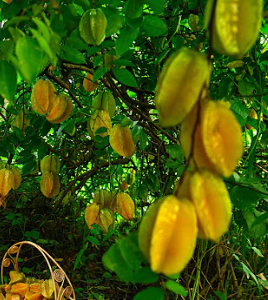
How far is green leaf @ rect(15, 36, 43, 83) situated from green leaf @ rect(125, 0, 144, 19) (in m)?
0.30

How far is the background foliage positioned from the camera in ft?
1.55

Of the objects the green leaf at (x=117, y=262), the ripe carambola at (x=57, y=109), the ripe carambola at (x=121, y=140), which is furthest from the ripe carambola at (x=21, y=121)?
the green leaf at (x=117, y=262)

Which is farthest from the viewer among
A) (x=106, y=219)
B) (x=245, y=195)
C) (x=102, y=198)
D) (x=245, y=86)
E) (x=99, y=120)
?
(x=102, y=198)

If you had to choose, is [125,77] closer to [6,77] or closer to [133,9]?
[133,9]

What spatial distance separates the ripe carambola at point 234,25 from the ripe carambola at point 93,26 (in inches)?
13.1

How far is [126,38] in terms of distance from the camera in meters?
0.68

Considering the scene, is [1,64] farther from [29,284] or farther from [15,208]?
[15,208]

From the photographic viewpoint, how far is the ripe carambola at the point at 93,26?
0.67m

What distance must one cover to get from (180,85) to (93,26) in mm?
369

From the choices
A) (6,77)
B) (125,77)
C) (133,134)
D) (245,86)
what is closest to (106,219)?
(133,134)

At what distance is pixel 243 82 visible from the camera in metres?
1.07

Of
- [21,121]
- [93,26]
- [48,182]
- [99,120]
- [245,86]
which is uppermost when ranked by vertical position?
[93,26]

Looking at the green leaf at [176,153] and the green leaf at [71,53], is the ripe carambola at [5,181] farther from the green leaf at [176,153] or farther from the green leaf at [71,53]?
the green leaf at [71,53]

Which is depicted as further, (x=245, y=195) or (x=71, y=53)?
(x=245, y=195)
